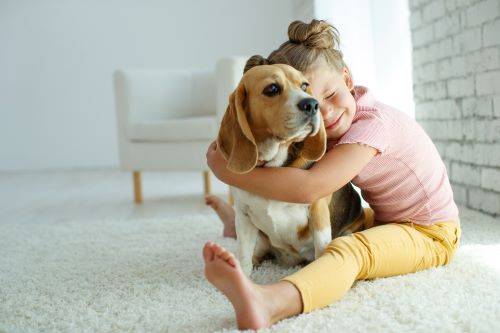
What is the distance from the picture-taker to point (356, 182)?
68.7 inches

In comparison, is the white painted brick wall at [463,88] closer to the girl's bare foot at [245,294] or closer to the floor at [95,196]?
the floor at [95,196]

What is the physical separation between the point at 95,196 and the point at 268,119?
3.06 m

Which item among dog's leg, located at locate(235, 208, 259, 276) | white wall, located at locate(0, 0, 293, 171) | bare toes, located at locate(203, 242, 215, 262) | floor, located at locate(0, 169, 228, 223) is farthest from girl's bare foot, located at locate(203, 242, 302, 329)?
white wall, located at locate(0, 0, 293, 171)

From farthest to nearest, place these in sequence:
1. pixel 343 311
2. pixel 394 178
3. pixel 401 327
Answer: pixel 394 178, pixel 343 311, pixel 401 327

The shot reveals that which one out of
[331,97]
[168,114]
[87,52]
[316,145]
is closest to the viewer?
[316,145]

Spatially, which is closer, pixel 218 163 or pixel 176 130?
pixel 218 163

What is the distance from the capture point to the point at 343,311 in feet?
4.46

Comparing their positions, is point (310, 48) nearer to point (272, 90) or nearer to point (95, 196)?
point (272, 90)

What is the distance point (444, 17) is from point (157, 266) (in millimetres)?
1945

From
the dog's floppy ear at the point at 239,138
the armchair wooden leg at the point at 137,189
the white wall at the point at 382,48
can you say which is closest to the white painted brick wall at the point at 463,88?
the white wall at the point at 382,48

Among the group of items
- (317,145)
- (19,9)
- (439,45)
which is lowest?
(317,145)

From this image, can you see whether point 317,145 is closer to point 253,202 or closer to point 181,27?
point 253,202

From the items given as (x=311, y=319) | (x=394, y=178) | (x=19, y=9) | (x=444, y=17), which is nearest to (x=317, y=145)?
(x=394, y=178)

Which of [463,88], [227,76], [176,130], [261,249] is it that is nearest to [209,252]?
[261,249]
